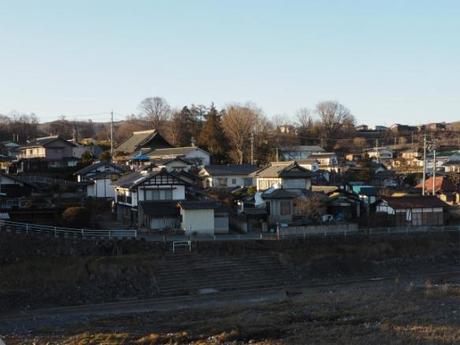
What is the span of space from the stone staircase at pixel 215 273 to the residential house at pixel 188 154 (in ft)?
94.8

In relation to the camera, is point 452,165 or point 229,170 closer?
point 229,170

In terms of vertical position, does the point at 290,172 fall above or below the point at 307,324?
above

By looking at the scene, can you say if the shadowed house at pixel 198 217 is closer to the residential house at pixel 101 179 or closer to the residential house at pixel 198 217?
the residential house at pixel 198 217

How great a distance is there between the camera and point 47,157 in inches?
2392

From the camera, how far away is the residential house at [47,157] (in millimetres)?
59062

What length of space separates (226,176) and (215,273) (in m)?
24.1

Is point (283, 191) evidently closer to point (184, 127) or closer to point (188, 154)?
point (188, 154)

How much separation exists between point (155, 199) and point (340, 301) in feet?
59.2

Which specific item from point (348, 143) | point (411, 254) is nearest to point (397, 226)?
point (411, 254)

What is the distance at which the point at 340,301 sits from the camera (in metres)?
22.0

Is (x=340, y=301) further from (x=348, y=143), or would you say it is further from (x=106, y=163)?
(x=348, y=143)

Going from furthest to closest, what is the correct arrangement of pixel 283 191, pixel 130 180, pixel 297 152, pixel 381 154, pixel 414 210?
pixel 381 154, pixel 297 152, pixel 130 180, pixel 414 210, pixel 283 191

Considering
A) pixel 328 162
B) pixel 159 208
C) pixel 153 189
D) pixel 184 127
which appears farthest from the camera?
pixel 184 127

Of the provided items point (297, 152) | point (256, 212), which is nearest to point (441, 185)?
point (256, 212)
